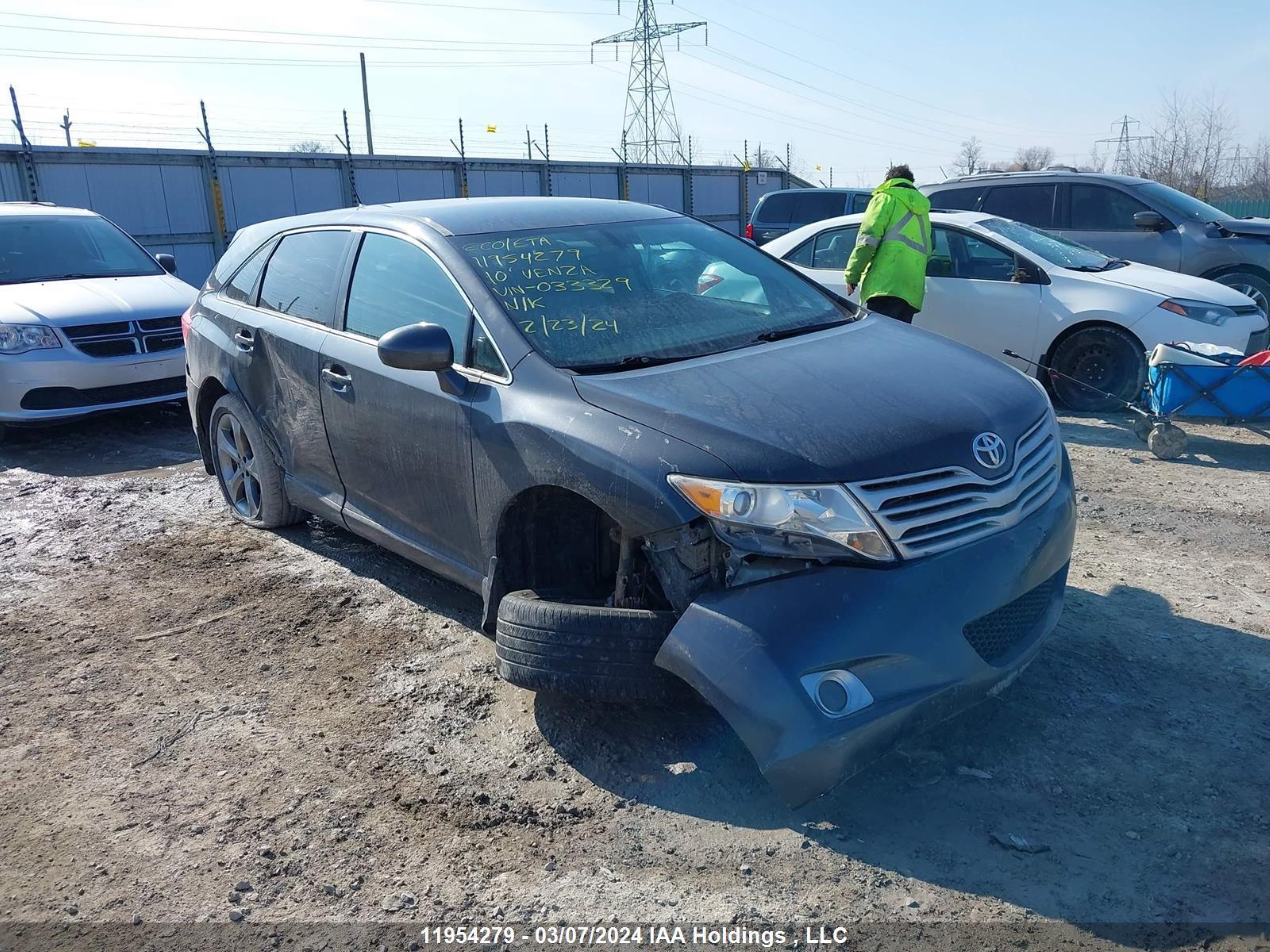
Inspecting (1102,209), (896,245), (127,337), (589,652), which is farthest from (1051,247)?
(127,337)

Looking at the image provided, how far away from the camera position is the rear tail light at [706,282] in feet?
13.6

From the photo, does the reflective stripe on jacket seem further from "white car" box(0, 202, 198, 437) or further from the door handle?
"white car" box(0, 202, 198, 437)

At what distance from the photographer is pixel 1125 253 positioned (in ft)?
32.2

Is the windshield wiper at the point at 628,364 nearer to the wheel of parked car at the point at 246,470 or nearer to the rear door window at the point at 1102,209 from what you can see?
the wheel of parked car at the point at 246,470

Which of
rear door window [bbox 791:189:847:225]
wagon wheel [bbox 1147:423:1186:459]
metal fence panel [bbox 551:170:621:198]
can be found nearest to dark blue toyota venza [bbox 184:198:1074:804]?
wagon wheel [bbox 1147:423:1186:459]

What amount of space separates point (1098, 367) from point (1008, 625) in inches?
211

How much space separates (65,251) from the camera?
349 inches

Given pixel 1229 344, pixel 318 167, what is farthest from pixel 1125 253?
pixel 318 167

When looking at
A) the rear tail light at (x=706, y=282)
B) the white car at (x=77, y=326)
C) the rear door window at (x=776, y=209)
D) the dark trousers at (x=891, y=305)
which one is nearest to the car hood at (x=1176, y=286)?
the dark trousers at (x=891, y=305)

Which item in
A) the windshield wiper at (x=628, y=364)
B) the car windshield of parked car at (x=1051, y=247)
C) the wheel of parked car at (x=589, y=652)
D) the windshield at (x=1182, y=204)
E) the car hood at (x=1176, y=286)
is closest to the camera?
the wheel of parked car at (x=589, y=652)

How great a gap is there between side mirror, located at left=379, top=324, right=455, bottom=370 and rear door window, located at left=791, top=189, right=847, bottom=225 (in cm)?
1232

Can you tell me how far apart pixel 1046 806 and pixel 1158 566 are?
2213mm

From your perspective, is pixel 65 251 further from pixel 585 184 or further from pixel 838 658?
pixel 585 184

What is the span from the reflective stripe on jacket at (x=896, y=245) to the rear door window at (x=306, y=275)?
3912 millimetres
